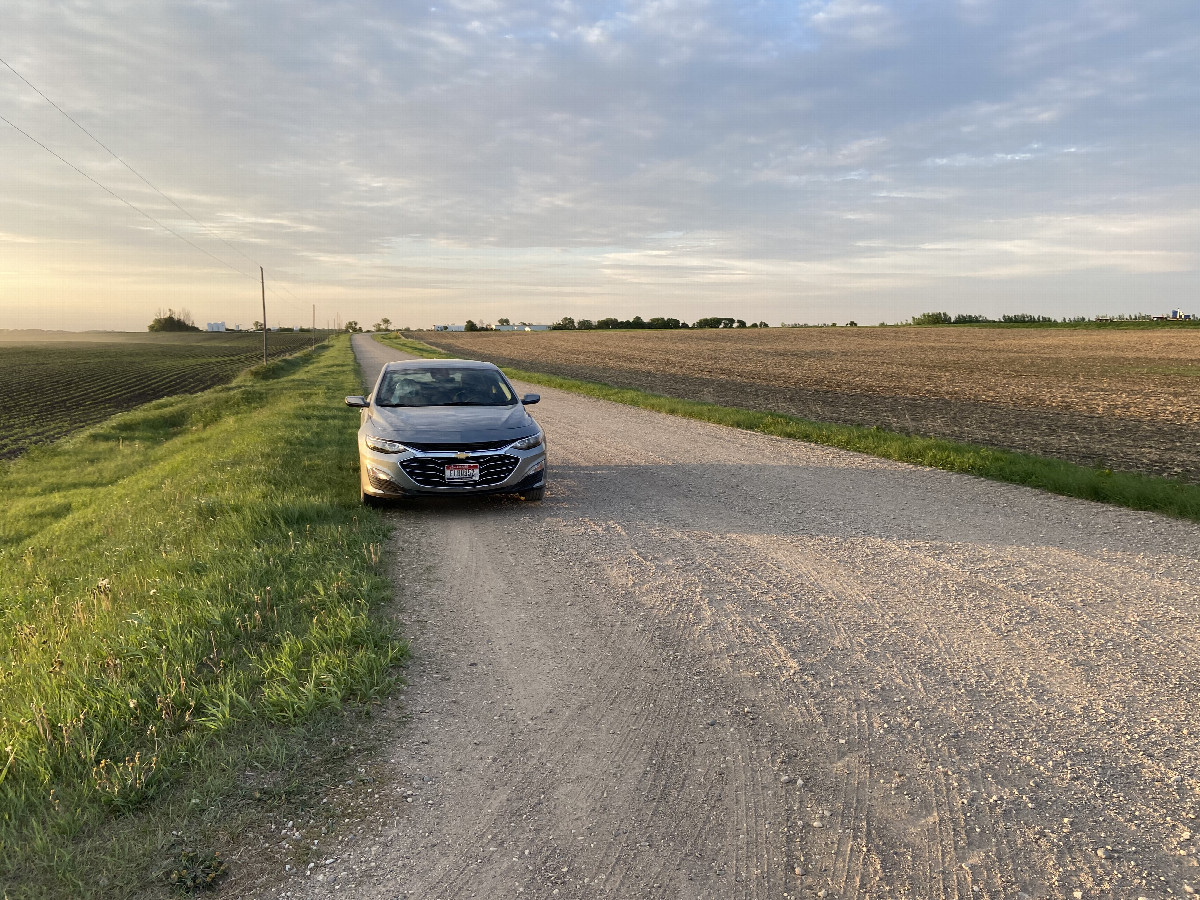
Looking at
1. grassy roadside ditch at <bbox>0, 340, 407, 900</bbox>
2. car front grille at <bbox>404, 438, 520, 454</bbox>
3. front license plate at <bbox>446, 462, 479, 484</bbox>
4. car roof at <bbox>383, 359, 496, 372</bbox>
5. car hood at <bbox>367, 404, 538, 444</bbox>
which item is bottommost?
grassy roadside ditch at <bbox>0, 340, 407, 900</bbox>

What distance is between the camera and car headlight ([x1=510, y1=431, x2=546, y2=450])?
810 centimetres

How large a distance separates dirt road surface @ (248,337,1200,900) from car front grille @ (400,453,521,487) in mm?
689

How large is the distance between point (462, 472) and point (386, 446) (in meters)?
0.87

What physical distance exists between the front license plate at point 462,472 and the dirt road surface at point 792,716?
2.41 ft

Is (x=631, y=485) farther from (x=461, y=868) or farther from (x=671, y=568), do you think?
(x=461, y=868)

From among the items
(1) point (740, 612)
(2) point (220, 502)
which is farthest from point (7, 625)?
(1) point (740, 612)

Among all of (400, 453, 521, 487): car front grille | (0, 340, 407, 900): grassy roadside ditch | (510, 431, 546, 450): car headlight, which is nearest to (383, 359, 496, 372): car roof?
(0, 340, 407, 900): grassy roadside ditch

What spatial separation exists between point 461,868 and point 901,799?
1850 mm

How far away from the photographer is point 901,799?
310 centimetres

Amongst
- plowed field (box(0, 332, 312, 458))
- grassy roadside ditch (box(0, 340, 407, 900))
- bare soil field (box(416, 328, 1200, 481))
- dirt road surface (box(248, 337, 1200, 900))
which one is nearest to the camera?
dirt road surface (box(248, 337, 1200, 900))

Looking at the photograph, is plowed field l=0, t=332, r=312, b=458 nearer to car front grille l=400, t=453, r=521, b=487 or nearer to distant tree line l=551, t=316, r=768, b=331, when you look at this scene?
car front grille l=400, t=453, r=521, b=487

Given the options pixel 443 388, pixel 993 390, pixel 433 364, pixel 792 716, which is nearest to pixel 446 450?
pixel 443 388

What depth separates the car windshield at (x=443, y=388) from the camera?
9.15 meters

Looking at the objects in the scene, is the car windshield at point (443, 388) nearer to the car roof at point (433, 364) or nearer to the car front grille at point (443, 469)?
the car roof at point (433, 364)
